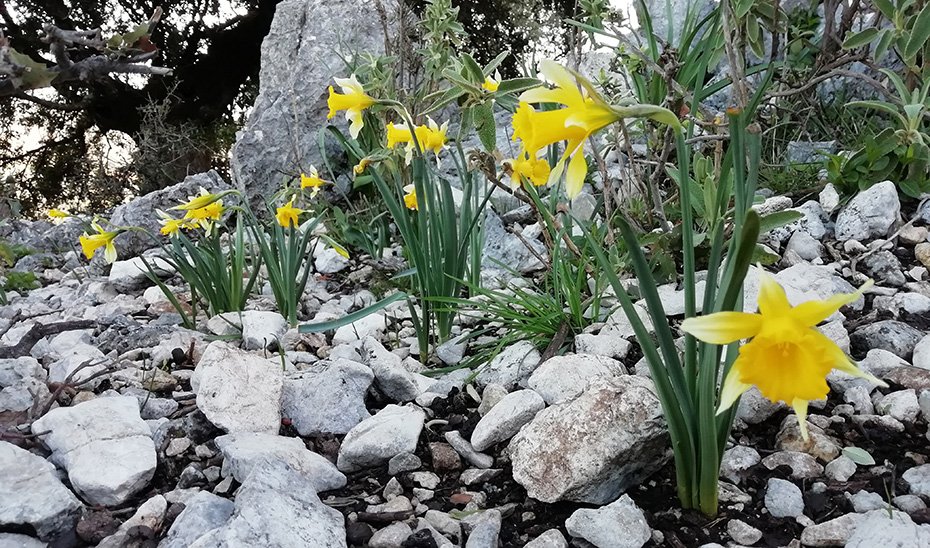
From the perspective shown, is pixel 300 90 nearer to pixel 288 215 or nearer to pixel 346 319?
pixel 288 215

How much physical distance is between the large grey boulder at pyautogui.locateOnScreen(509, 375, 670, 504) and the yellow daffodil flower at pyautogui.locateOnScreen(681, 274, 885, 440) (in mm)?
335

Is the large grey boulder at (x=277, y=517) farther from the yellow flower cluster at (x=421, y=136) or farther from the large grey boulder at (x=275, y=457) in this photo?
the yellow flower cluster at (x=421, y=136)

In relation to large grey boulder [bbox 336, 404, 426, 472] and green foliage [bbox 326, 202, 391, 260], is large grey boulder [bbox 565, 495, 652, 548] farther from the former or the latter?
green foliage [bbox 326, 202, 391, 260]

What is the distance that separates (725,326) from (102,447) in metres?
1.00

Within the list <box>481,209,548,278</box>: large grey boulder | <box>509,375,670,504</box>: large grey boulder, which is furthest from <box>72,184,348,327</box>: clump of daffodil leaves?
<box>509,375,670,504</box>: large grey boulder

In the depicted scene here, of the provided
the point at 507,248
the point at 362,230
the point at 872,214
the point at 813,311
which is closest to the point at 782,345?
the point at 813,311

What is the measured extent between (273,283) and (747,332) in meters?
1.79

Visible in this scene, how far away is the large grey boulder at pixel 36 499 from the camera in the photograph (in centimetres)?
98

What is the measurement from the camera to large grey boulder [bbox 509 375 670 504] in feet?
3.44

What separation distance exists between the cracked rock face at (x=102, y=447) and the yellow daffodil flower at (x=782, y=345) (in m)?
0.91

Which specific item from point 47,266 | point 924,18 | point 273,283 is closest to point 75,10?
point 47,266

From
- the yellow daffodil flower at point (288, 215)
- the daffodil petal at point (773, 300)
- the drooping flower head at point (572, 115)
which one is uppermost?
the drooping flower head at point (572, 115)

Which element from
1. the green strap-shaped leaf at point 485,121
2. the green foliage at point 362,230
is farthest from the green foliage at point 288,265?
the green strap-shaped leaf at point 485,121

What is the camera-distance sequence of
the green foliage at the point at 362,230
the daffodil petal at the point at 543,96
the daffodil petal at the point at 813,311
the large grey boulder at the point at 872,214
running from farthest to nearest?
the green foliage at the point at 362,230, the large grey boulder at the point at 872,214, the daffodil petal at the point at 543,96, the daffodil petal at the point at 813,311
